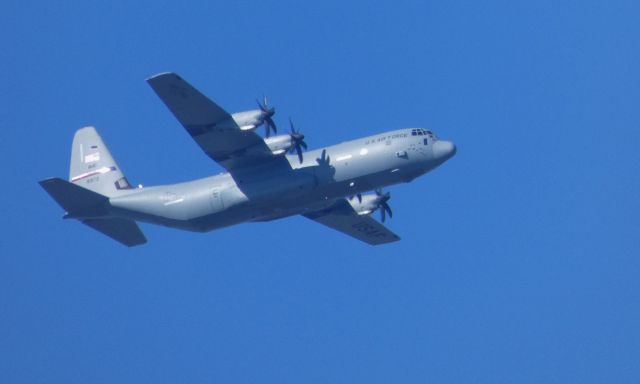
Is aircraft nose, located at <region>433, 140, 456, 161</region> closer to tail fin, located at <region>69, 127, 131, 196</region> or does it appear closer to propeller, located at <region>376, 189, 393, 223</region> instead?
propeller, located at <region>376, 189, 393, 223</region>

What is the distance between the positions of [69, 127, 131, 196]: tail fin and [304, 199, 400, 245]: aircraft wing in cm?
1011

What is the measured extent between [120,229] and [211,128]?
336 inches

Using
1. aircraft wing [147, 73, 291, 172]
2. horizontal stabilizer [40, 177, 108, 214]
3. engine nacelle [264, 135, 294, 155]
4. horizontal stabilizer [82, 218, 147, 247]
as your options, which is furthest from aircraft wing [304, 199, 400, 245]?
horizontal stabilizer [40, 177, 108, 214]

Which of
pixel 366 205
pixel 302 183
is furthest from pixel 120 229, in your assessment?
pixel 366 205

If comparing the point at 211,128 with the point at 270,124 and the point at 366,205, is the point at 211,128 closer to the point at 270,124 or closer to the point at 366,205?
the point at 270,124

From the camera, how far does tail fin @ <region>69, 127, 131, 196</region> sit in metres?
53.0

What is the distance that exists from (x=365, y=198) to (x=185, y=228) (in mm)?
10464

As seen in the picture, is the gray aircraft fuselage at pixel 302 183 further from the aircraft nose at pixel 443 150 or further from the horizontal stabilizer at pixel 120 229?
the horizontal stabilizer at pixel 120 229

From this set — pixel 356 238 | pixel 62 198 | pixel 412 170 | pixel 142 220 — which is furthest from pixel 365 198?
pixel 62 198

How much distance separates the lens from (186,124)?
4728 centimetres

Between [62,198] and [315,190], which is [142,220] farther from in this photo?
[315,190]

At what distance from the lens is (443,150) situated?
48562mm

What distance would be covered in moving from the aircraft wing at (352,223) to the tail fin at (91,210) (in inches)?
366

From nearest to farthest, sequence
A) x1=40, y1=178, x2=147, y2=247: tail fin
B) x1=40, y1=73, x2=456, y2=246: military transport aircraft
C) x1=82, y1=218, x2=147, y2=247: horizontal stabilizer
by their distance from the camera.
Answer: x1=40, y1=73, x2=456, y2=246: military transport aircraft < x1=40, y1=178, x2=147, y2=247: tail fin < x1=82, y1=218, x2=147, y2=247: horizontal stabilizer
